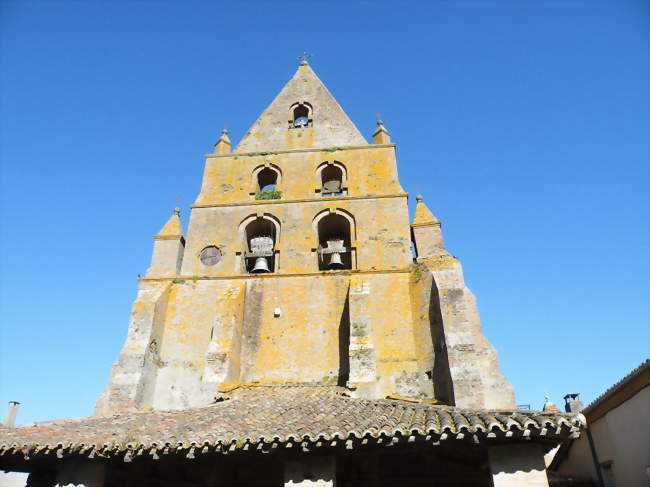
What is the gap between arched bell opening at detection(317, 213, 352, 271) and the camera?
16.3 m

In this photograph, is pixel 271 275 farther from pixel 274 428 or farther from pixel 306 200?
pixel 274 428

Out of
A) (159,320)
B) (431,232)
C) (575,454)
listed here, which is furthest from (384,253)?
(575,454)

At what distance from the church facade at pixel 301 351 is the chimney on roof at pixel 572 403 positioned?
509 centimetres

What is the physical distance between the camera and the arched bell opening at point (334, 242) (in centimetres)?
1633

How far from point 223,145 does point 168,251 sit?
5.60 m

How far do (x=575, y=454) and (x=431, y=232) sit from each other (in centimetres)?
785

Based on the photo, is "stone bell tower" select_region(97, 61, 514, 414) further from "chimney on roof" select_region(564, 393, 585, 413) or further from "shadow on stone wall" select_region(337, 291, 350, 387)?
"chimney on roof" select_region(564, 393, 585, 413)

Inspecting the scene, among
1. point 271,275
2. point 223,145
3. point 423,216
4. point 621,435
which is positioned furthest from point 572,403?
point 223,145

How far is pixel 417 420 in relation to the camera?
8062mm

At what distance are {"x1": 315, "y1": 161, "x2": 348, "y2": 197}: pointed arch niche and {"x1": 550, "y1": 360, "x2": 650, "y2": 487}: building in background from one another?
10382 millimetres

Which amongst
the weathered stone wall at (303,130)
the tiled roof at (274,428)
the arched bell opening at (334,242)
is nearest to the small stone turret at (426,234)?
the arched bell opening at (334,242)

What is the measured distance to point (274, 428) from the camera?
26.4ft

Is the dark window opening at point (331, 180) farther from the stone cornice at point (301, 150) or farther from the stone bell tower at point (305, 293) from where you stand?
the stone cornice at point (301, 150)

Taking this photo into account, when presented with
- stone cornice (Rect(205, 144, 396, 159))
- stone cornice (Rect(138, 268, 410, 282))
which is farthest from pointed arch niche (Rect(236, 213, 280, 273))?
stone cornice (Rect(205, 144, 396, 159))
